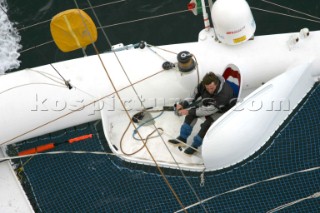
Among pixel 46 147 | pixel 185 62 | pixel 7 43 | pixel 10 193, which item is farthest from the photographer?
pixel 7 43

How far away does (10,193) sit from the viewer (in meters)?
4.73

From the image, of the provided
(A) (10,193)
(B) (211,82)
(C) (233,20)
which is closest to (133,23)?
(C) (233,20)

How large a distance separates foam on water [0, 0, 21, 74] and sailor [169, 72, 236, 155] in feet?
8.04

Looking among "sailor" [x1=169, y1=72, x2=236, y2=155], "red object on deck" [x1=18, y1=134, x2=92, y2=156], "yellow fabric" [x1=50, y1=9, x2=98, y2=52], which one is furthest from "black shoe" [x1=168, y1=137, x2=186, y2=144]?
"yellow fabric" [x1=50, y1=9, x2=98, y2=52]

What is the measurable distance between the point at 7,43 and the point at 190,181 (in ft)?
10.2

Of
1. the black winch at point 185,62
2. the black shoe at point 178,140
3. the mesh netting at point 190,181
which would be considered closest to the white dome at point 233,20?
the black winch at point 185,62

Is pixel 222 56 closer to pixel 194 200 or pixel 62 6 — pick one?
pixel 194 200

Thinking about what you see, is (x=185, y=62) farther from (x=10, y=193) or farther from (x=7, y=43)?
(x=7, y=43)

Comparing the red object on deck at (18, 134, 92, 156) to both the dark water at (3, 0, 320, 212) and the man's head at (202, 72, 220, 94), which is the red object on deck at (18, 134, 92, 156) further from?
the man's head at (202, 72, 220, 94)

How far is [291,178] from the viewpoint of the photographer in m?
4.45

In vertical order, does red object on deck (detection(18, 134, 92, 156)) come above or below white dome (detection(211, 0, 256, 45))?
below

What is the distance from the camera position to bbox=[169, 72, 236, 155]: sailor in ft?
14.5

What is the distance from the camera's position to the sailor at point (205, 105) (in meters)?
4.43

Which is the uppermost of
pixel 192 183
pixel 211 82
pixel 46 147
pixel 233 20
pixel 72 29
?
pixel 72 29
